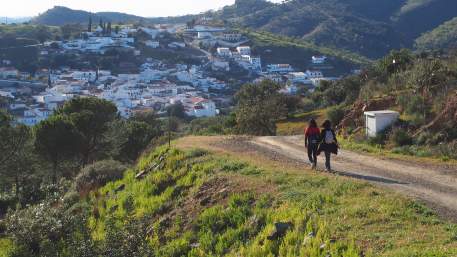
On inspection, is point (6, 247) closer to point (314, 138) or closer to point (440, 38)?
point (314, 138)

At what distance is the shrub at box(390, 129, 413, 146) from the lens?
15.7 metres

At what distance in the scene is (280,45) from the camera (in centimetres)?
12925

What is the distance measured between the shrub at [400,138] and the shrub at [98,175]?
8151 millimetres

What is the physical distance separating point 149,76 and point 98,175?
305 feet

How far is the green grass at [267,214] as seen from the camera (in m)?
6.84

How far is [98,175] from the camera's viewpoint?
50.3 ft

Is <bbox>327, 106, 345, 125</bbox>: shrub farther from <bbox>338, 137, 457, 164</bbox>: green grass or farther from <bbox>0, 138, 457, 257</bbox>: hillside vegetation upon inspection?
<bbox>0, 138, 457, 257</bbox>: hillside vegetation

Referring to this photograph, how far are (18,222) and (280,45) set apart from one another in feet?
401

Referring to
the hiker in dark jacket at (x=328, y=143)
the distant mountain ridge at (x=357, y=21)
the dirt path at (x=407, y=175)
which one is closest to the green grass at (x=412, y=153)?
the dirt path at (x=407, y=175)

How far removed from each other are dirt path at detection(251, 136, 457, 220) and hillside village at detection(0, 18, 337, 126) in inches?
2096

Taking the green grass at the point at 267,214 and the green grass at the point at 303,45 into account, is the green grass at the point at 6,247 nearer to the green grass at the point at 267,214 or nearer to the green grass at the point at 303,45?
the green grass at the point at 267,214

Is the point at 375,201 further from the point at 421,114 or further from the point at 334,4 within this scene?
the point at 334,4

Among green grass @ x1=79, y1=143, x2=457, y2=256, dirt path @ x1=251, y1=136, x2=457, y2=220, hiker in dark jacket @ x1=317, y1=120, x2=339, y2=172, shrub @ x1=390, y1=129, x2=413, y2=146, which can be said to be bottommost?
green grass @ x1=79, y1=143, x2=457, y2=256

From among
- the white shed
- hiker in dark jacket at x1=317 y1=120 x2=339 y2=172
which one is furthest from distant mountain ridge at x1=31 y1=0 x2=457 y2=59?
hiker in dark jacket at x1=317 y1=120 x2=339 y2=172
